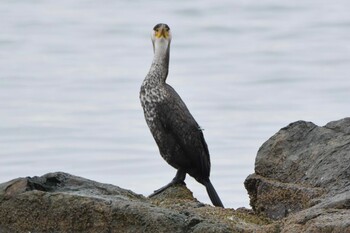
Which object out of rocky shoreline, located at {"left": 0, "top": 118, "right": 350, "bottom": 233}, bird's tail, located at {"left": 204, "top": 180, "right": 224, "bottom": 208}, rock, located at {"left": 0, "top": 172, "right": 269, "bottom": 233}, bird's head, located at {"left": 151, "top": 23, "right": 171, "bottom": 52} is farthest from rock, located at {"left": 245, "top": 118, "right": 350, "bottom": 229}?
bird's head, located at {"left": 151, "top": 23, "right": 171, "bottom": 52}

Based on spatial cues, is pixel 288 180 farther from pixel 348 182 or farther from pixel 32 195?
pixel 32 195

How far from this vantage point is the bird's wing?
9.96 m

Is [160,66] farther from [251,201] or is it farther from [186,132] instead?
[251,201]

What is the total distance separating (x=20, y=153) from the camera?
58.6 feet

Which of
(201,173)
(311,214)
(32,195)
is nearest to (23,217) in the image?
(32,195)

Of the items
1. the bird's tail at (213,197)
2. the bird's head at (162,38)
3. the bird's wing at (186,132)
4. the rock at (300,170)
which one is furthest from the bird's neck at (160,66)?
the rock at (300,170)

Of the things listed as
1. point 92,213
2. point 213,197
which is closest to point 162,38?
point 213,197

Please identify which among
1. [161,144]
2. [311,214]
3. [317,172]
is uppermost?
[161,144]

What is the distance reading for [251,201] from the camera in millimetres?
8227

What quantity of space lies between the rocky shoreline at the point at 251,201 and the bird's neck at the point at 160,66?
1.77 m

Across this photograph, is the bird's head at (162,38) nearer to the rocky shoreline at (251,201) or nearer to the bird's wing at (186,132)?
the bird's wing at (186,132)

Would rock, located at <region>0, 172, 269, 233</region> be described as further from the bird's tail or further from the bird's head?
the bird's head

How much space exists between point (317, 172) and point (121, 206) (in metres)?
1.39

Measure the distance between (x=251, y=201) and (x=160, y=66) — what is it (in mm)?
2233
